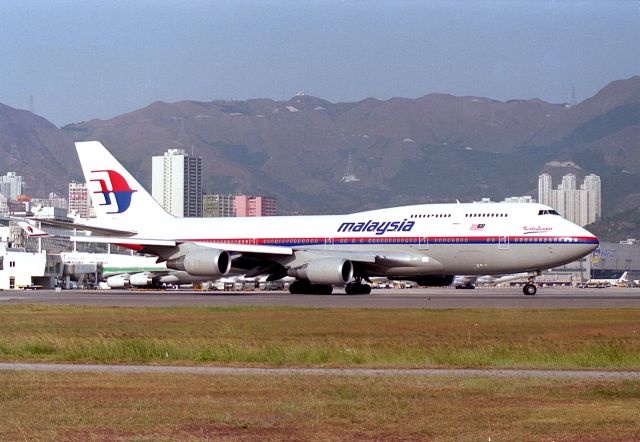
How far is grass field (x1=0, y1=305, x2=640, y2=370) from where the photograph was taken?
83.7 ft

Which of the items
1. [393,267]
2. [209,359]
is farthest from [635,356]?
[393,267]

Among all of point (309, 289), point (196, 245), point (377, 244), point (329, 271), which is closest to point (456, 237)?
point (377, 244)

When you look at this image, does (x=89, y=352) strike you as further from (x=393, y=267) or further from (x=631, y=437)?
(x=393, y=267)

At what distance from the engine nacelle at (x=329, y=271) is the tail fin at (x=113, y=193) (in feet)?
52.3

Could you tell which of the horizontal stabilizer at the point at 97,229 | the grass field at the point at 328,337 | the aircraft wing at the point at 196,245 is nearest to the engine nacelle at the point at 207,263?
the aircraft wing at the point at 196,245

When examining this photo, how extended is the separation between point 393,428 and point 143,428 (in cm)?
344

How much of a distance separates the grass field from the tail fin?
1091 inches

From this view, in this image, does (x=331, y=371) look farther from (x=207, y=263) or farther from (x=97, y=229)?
(x=97, y=229)

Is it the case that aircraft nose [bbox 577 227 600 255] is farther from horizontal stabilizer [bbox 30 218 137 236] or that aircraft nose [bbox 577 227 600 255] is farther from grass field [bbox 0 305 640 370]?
horizontal stabilizer [bbox 30 218 137 236]

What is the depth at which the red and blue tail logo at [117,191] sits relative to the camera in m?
75.9

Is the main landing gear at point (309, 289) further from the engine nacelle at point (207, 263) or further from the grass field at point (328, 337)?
the grass field at point (328, 337)

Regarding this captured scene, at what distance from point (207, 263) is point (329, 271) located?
294 inches

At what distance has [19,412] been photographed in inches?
665

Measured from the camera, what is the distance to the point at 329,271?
6272 cm
